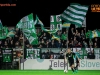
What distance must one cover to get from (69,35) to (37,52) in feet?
11.2

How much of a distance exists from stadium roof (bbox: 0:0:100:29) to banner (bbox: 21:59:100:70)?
10949mm

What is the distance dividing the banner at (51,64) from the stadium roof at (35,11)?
35.9 ft

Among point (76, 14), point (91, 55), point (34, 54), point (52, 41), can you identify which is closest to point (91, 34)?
point (91, 55)

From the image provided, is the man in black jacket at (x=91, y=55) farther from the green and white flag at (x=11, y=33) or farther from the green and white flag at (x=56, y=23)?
the green and white flag at (x=11, y=33)

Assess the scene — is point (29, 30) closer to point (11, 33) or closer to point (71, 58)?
point (11, 33)

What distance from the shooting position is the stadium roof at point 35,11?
1752 inches

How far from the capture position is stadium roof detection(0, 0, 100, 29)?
4450 centimetres

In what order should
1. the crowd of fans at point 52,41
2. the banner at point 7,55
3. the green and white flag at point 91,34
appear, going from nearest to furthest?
the crowd of fans at point 52,41
the green and white flag at point 91,34
the banner at point 7,55

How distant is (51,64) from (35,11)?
1251 cm

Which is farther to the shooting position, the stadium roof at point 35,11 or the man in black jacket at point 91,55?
the stadium roof at point 35,11

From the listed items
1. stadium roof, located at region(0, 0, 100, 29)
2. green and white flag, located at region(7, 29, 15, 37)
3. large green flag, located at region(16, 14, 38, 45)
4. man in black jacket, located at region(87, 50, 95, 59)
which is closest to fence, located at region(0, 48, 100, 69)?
man in black jacket, located at region(87, 50, 95, 59)

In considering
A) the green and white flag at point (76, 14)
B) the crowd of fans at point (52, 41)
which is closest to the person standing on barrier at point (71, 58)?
the crowd of fans at point (52, 41)

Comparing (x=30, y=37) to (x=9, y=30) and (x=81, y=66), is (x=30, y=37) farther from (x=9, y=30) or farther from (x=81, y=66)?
(x=81, y=66)

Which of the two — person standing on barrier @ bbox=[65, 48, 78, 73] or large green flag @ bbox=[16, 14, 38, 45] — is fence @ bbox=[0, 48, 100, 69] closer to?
large green flag @ bbox=[16, 14, 38, 45]
